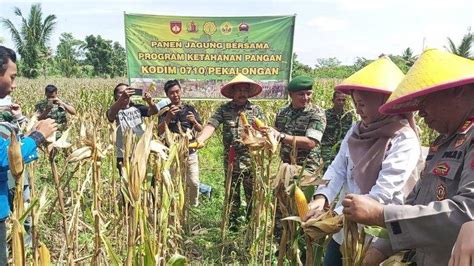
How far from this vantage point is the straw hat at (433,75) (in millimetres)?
1263

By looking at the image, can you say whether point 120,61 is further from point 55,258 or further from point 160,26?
point 55,258

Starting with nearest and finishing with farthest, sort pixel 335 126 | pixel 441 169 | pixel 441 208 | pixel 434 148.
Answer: pixel 441 208 < pixel 441 169 < pixel 434 148 < pixel 335 126

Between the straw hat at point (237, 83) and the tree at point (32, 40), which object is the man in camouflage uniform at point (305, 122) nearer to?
the straw hat at point (237, 83)

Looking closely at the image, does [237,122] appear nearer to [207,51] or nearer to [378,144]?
[207,51]

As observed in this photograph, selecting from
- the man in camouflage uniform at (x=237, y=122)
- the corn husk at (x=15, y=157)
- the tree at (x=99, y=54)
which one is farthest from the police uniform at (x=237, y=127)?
the tree at (x=99, y=54)

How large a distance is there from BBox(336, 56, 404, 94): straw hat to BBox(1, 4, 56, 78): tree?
25.0m

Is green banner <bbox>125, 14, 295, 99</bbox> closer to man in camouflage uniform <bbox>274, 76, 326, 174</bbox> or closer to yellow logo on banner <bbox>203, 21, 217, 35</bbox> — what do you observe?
yellow logo on banner <bbox>203, 21, 217, 35</bbox>

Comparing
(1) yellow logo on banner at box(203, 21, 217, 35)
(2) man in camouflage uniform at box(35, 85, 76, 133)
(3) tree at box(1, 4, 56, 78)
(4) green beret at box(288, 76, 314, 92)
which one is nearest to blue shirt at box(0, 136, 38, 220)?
(4) green beret at box(288, 76, 314, 92)

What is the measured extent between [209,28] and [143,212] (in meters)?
4.22

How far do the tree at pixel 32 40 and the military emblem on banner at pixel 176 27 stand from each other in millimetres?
20847

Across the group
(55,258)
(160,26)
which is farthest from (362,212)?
(160,26)

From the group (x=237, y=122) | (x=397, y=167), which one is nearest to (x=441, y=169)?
(x=397, y=167)

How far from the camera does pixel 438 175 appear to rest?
130 cm

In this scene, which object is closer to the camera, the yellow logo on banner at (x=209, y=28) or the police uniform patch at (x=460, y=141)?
the police uniform patch at (x=460, y=141)
